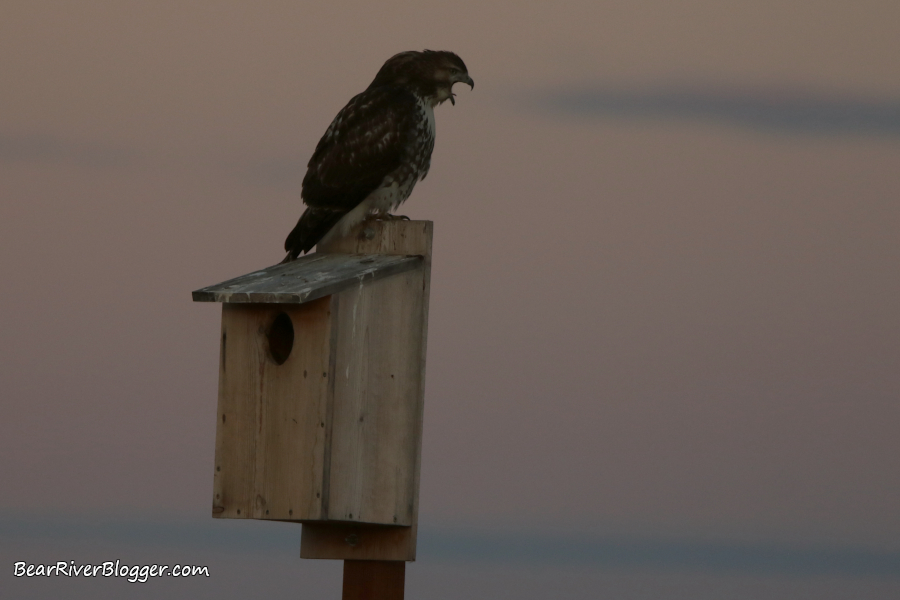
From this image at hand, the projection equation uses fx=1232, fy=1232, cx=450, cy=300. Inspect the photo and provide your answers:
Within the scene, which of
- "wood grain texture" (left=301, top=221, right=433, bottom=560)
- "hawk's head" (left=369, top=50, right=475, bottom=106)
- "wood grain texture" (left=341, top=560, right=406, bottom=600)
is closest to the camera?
"wood grain texture" (left=301, top=221, right=433, bottom=560)

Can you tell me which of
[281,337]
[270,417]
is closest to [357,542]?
[270,417]

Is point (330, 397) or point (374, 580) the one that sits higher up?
point (330, 397)

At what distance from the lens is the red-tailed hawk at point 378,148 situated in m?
5.46

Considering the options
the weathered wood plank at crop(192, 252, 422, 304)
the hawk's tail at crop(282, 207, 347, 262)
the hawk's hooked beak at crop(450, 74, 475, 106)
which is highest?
the hawk's hooked beak at crop(450, 74, 475, 106)

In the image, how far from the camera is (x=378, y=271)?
4.84 metres

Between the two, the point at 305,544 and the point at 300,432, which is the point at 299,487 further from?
the point at 305,544

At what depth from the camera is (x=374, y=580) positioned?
500 cm

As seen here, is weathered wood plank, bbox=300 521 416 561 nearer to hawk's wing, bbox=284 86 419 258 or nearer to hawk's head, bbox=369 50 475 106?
Result: hawk's wing, bbox=284 86 419 258

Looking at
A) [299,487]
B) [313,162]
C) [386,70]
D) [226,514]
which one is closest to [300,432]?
[299,487]

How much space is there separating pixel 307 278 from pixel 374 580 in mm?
1264

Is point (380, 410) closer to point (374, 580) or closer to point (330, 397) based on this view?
point (330, 397)

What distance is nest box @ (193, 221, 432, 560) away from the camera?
461 cm

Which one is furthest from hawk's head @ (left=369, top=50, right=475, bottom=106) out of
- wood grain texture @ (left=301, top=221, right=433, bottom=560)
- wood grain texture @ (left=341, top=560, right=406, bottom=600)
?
wood grain texture @ (left=341, top=560, right=406, bottom=600)

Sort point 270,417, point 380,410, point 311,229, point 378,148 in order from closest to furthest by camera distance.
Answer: point 270,417, point 380,410, point 311,229, point 378,148
